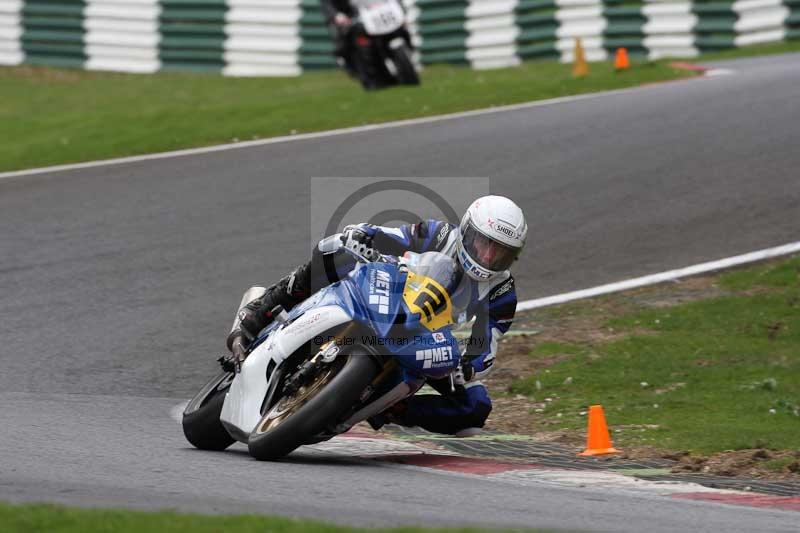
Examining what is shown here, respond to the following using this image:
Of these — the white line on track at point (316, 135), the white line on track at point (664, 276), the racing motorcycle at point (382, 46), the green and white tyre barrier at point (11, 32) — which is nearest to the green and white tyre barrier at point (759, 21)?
the white line on track at point (316, 135)

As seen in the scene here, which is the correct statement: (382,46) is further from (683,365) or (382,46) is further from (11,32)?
(683,365)

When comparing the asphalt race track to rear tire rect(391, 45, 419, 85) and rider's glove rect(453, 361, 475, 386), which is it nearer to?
rider's glove rect(453, 361, 475, 386)

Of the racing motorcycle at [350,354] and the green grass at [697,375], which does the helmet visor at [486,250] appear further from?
the green grass at [697,375]

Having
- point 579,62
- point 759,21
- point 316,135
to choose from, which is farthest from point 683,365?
point 759,21

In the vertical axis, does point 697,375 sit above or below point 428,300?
below

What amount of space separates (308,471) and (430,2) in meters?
16.1

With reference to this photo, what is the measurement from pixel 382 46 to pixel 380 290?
39.4 ft

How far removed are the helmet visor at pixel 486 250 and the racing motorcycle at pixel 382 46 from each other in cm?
1150

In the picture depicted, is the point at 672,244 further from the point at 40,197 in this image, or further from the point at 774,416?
the point at 40,197

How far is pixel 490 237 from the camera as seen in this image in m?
6.34

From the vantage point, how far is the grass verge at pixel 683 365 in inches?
295

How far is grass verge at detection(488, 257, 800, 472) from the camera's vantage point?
749 centimetres

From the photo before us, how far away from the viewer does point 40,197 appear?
1279 cm

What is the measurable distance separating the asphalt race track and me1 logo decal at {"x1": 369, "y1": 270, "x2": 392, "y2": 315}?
2.64 feet
